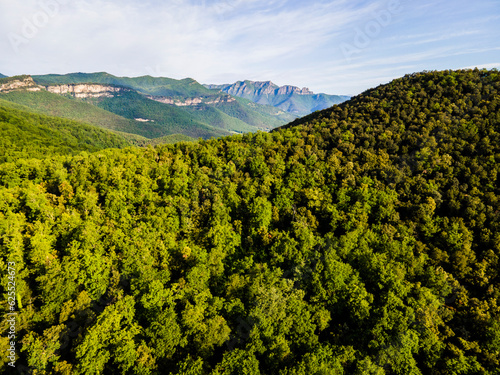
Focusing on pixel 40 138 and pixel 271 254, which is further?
pixel 40 138

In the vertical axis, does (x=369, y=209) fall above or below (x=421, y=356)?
above

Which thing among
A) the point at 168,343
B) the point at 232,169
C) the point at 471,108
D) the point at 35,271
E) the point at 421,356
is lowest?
the point at 421,356

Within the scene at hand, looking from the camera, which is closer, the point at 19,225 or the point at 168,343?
the point at 168,343

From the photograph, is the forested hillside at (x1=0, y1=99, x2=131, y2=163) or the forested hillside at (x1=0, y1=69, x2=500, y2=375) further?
the forested hillside at (x1=0, y1=99, x2=131, y2=163)

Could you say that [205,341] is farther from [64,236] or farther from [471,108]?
[471,108]

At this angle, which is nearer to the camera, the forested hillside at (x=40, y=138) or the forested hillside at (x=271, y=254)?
the forested hillside at (x=271, y=254)

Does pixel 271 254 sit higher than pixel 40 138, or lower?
lower

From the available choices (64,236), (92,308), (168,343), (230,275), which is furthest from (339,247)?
(64,236)

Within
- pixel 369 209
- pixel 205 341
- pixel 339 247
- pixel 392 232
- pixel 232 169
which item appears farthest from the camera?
pixel 232 169
